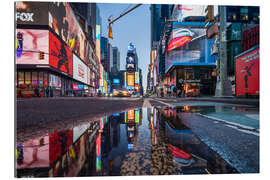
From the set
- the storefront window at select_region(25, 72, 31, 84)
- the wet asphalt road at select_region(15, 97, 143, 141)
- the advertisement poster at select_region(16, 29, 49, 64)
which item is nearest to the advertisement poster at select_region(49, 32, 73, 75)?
the advertisement poster at select_region(16, 29, 49, 64)

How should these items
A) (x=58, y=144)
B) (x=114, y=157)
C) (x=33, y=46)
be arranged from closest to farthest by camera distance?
(x=114, y=157)
(x=58, y=144)
(x=33, y=46)

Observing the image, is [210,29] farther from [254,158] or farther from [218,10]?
[254,158]

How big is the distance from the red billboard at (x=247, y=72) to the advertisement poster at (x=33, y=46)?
27.2m

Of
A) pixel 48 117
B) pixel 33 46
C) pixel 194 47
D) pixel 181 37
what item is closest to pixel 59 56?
pixel 33 46

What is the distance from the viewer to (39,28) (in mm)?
21453

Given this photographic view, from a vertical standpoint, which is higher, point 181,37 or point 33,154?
point 181,37

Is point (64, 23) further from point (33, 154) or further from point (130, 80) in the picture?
point (130, 80)

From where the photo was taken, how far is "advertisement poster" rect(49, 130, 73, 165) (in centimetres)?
107

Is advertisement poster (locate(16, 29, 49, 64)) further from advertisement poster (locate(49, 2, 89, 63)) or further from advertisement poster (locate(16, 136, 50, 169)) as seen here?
advertisement poster (locate(16, 136, 50, 169))

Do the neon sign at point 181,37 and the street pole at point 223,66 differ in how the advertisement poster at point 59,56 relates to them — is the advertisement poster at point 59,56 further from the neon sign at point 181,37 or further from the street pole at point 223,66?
the neon sign at point 181,37

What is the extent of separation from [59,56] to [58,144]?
95.9ft

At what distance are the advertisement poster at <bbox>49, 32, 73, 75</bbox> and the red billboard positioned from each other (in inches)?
1067

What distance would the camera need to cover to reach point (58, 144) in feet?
4.13
